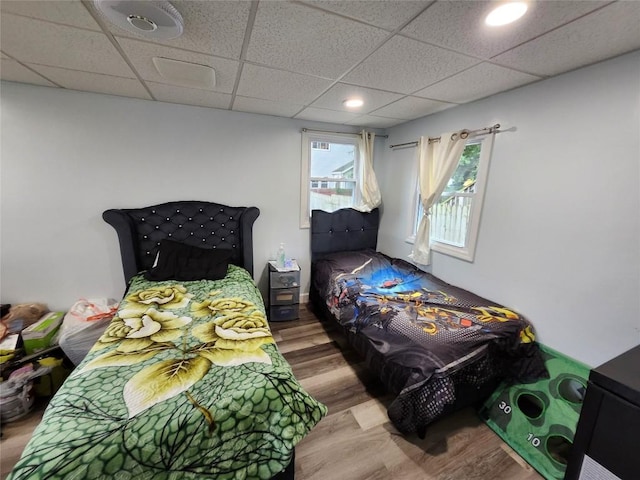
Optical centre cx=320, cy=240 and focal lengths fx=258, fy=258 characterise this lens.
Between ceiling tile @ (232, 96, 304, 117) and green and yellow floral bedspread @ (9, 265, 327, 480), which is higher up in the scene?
ceiling tile @ (232, 96, 304, 117)

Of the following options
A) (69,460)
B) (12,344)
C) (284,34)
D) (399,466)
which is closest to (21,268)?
(12,344)

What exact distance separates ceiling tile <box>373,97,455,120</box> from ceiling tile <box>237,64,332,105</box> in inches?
30.0

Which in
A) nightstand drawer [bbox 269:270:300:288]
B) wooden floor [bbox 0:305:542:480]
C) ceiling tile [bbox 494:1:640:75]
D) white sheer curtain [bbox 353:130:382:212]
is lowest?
wooden floor [bbox 0:305:542:480]

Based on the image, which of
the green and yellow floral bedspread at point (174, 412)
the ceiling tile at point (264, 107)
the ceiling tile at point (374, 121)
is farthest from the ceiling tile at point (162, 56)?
the green and yellow floral bedspread at point (174, 412)

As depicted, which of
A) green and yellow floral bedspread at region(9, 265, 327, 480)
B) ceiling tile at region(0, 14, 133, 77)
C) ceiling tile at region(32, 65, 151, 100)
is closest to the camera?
green and yellow floral bedspread at region(9, 265, 327, 480)

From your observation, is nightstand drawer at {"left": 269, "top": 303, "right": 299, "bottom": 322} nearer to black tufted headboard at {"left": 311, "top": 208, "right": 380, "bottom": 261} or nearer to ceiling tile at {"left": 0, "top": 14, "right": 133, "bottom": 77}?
black tufted headboard at {"left": 311, "top": 208, "right": 380, "bottom": 261}

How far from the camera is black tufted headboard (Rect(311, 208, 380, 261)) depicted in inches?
126

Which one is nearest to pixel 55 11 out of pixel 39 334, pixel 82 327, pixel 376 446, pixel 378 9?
pixel 378 9

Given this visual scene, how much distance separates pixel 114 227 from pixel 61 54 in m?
1.33

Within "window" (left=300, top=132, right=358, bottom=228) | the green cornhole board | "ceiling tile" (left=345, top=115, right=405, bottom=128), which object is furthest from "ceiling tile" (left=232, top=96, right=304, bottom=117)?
the green cornhole board

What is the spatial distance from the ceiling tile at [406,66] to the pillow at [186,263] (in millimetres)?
1941

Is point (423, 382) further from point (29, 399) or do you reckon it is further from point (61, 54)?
point (61, 54)

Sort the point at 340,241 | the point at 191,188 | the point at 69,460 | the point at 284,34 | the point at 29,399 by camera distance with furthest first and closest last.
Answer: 1. the point at 340,241
2. the point at 191,188
3. the point at 29,399
4. the point at 284,34
5. the point at 69,460

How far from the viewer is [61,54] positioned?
1532mm
